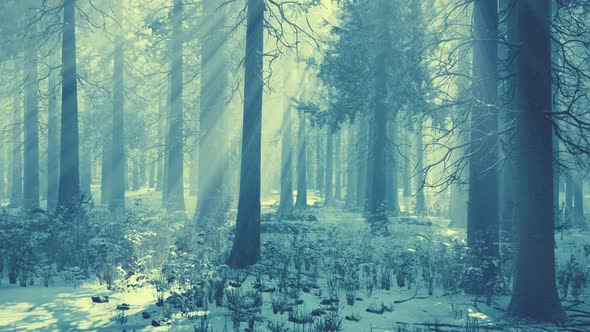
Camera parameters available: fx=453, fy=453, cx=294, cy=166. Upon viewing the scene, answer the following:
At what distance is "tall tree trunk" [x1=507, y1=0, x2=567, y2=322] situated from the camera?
6.45m

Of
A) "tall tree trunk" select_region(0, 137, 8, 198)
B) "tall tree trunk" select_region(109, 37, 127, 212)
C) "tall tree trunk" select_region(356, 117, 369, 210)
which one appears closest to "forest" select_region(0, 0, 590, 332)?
"tall tree trunk" select_region(109, 37, 127, 212)

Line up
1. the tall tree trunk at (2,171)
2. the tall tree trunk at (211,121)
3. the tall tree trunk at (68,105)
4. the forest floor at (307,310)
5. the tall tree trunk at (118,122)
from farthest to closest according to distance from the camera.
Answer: the tall tree trunk at (2,171), the tall tree trunk at (118,122), the tall tree trunk at (211,121), the tall tree trunk at (68,105), the forest floor at (307,310)

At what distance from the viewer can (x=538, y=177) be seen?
21.3 feet

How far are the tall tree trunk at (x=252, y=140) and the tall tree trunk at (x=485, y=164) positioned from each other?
4319 mm

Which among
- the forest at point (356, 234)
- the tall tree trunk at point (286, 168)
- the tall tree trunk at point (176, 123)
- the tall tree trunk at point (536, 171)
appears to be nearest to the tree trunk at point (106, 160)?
the forest at point (356, 234)

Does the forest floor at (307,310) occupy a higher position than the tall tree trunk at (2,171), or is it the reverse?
the tall tree trunk at (2,171)

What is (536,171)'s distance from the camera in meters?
6.49

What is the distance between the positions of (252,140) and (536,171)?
5.53 metres

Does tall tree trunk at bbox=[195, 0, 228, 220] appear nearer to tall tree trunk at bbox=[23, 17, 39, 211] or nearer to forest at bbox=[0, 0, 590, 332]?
forest at bbox=[0, 0, 590, 332]

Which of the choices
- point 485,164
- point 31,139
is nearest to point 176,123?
point 31,139

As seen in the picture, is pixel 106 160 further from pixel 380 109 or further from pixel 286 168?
pixel 380 109

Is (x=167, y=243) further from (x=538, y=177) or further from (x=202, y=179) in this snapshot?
(x=538, y=177)

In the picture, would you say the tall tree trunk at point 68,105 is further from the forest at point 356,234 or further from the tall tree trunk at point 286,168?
the tall tree trunk at point 286,168

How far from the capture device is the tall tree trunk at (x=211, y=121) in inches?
606
